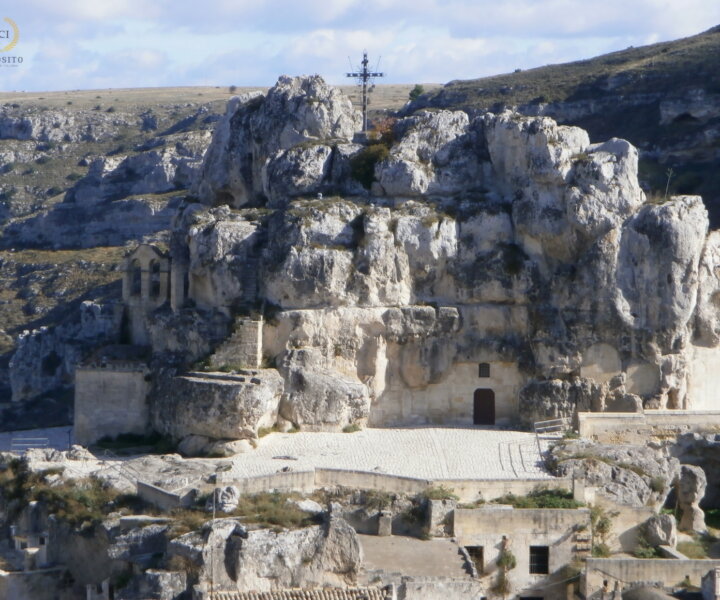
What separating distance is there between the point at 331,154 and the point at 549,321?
29.1 ft

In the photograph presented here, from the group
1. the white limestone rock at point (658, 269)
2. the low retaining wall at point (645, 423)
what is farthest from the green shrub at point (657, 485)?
the white limestone rock at point (658, 269)

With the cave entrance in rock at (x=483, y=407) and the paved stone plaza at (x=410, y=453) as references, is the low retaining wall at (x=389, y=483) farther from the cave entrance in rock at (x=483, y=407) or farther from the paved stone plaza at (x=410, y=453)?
the cave entrance in rock at (x=483, y=407)

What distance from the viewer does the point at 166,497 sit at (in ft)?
145

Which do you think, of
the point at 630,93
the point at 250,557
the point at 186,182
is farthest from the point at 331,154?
the point at 186,182

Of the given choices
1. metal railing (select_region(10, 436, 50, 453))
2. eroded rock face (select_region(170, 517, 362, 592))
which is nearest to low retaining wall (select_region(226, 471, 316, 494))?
eroded rock face (select_region(170, 517, 362, 592))

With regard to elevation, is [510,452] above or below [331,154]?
below

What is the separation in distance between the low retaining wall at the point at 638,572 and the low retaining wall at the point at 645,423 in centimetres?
782

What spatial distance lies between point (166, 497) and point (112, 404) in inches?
360

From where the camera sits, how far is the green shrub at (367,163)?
179ft

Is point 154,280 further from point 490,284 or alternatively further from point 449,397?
point 490,284

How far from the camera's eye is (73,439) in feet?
177

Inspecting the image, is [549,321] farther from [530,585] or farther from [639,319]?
[530,585]

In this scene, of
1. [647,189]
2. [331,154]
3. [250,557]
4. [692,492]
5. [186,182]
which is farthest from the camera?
[186,182]

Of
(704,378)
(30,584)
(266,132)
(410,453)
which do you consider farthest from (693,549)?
(266,132)
